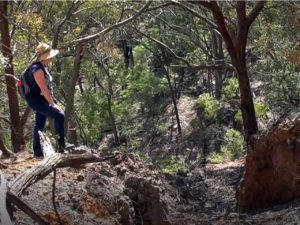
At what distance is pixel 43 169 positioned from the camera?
5164 mm

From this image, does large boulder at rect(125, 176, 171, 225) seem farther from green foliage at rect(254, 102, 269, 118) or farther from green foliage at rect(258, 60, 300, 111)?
green foliage at rect(254, 102, 269, 118)

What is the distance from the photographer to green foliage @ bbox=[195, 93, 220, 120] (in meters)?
28.0

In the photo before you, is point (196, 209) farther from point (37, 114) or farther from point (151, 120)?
point (151, 120)

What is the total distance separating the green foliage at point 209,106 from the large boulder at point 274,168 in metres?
19.9

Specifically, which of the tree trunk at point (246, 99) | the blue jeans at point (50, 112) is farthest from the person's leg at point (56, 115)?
the tree trunk at point (246, 99)

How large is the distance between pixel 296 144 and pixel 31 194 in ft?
10.7

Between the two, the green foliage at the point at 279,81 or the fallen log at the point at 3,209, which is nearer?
the fallen log at the point at 3,209

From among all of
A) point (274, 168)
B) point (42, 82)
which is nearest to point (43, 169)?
point (42, 82)

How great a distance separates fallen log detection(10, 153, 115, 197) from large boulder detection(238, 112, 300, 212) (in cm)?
256

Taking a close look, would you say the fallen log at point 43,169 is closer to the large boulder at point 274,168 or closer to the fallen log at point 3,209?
the fallen log at point 3,209

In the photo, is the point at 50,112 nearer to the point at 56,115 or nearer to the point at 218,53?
the point at 56,115

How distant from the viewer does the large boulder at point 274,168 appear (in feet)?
24.0

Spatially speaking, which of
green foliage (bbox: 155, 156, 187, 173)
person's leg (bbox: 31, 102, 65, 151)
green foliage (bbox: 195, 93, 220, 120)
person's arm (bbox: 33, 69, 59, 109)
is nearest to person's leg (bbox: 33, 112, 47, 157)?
person's leg (bbox: 31, 102, 65, 151)

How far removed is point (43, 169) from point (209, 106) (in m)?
23.0
